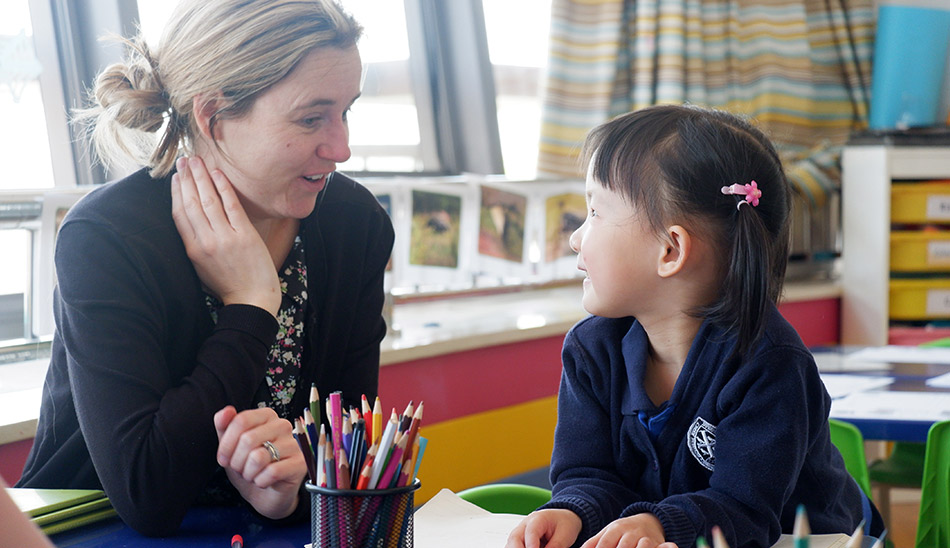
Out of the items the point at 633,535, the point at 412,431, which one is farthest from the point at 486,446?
the point at 412,431

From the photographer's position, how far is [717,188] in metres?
1.08

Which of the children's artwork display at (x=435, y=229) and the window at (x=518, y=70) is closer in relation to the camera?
the children's artwork display at (x=435, y=229)

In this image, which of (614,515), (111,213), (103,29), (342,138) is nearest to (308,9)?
(342,138)

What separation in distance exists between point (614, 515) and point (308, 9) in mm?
726

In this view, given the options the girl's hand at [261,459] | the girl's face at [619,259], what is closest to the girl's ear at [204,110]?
the girl's hand at [261,459]

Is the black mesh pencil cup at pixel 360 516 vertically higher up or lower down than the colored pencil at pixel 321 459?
Answer: lower down

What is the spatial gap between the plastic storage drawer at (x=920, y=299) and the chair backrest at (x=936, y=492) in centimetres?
183

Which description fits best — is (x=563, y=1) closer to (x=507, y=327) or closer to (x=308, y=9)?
(x=507, y=327)

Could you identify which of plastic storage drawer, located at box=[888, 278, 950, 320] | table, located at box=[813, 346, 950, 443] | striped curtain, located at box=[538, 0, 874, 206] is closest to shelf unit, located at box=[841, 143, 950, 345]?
plastic storage drawer, located at box=[888, 278, 950, 320]

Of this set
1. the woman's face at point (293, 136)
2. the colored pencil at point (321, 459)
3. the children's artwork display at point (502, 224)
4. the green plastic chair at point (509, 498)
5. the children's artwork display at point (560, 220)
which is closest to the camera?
the colored pencil at point (321, 459)

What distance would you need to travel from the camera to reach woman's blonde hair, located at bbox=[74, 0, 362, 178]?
1.19 m

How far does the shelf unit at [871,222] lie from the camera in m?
3.13

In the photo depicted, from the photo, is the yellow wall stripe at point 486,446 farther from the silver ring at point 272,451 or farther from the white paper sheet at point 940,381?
the silver ring at point 272,451

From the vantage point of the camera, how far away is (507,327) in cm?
235
